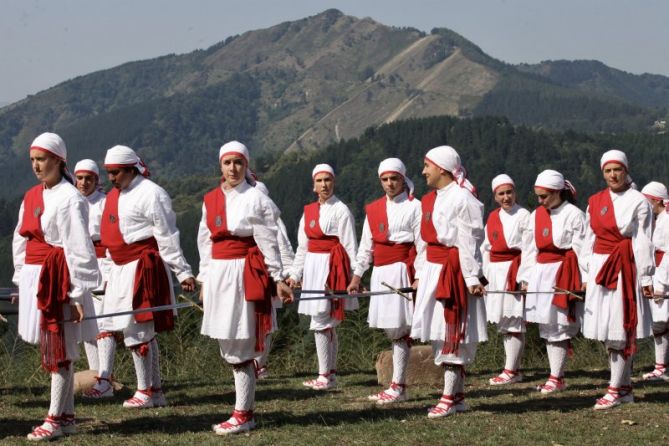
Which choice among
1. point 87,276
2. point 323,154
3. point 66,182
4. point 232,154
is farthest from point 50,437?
point 323,154

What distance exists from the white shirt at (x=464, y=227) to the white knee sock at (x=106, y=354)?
10.6 feet

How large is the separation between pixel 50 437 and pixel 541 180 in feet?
16.9

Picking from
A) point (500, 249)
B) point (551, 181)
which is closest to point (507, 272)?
point (500, 249)

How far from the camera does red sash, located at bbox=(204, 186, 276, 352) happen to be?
25.5ft

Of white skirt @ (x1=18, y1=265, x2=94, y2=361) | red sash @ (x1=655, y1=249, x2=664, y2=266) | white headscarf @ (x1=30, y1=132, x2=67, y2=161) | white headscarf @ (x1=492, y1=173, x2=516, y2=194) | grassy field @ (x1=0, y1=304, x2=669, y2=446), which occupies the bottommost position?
grassy field @ (x1=0, y1=304, x2=669, y2=446)

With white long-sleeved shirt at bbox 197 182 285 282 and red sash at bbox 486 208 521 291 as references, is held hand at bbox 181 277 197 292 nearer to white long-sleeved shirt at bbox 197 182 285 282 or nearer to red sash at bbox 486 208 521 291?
white long-sleeved shirt at bbox 197 182 285 282

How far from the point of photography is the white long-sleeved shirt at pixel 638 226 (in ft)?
28.8

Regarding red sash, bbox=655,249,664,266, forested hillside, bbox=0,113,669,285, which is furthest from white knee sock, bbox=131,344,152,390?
forested hillside, bbox=0,113,669,285

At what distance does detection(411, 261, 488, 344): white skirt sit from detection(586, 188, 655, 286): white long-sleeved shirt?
4.37ft

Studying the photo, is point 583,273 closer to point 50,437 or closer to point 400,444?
point 400,444

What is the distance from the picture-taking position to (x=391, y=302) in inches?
400

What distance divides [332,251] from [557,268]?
2308 millimetres

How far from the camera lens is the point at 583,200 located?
96.1 meters

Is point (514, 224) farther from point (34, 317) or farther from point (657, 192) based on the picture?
point (34, 317)
